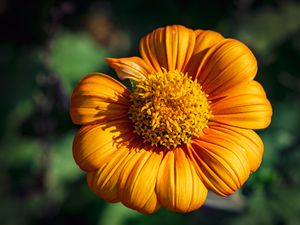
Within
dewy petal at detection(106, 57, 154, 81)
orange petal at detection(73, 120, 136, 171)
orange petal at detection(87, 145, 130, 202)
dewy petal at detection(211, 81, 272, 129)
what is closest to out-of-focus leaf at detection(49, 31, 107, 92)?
dewy petal at detection(106, 57, 154, 81)

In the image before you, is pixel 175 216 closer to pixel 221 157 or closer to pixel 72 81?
pixel 72 81

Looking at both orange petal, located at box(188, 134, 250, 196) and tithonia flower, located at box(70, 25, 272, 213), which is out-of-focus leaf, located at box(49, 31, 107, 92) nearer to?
tithonia flower, located at box(70, 25, 272, 213)

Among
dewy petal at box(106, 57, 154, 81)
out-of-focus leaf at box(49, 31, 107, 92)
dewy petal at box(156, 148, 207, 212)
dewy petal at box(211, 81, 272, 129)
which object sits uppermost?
dewy petal at box(106, 57, 154, 81)

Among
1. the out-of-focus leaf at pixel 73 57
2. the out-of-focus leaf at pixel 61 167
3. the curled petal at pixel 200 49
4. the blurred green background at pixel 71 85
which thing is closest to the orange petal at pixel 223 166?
the curled petal at pixel 200 49

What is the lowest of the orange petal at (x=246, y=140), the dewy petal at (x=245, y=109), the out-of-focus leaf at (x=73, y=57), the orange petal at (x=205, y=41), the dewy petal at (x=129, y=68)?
the out-of-focus leaf at (x=73, y=57)

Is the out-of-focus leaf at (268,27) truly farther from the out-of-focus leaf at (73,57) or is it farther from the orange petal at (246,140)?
the orange petal at (246,140)

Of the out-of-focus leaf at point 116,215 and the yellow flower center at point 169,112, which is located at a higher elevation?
the yellow flower center at point 169,112

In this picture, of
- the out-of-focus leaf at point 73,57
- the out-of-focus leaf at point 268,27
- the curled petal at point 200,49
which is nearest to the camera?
the curled petal at point 200,49

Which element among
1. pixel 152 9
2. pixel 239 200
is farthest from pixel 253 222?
pixel 152 9
